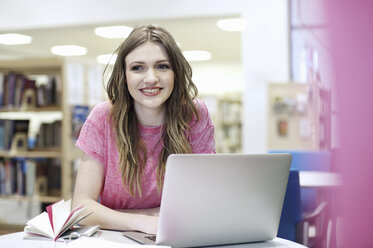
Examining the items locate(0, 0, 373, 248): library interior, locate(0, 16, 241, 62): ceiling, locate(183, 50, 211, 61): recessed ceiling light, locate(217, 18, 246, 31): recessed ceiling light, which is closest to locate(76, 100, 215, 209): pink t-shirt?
locate(0, 0, 373, 248): library interior

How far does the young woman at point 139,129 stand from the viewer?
1578 millimetres

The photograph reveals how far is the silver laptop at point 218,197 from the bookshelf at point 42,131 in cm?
287

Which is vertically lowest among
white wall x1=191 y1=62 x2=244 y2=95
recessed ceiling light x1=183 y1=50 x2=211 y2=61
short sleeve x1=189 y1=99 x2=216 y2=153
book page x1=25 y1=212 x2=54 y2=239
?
book page x1=25 y1=212 x2=54 y2=239

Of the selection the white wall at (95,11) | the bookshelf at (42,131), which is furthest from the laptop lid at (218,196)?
the white wall at (95,11)

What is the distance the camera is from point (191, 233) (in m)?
1.09

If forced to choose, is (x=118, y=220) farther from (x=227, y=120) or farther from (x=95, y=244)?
(x=227, y=120)

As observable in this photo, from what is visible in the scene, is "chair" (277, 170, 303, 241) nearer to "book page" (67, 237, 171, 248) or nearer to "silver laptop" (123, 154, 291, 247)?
"silver laptop" (123, 154, 291, 247)

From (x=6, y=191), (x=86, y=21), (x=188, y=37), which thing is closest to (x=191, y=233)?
(x=6, y=191)

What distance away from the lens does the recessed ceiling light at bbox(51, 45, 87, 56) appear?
7.62 metres

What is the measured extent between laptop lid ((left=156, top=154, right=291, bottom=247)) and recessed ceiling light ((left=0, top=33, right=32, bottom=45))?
5.92 m

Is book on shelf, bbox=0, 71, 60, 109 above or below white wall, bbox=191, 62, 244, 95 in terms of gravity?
below

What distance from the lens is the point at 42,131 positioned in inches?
158

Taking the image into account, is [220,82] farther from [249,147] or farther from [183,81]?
[183,81]

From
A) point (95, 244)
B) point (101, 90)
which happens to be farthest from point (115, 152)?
point (101, 90)
